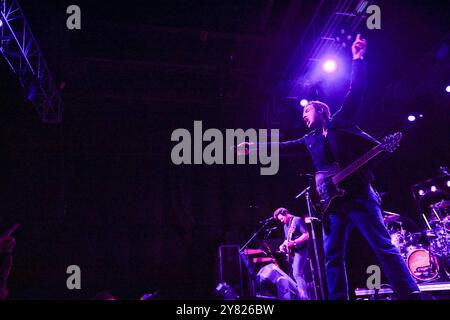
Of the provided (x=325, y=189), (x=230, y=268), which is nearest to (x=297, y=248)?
(x=230, y=268)

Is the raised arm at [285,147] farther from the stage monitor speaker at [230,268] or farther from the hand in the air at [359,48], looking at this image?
the stage monitor speaker at [230,268]

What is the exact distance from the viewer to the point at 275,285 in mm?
5035

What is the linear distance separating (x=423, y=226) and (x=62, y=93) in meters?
9.76

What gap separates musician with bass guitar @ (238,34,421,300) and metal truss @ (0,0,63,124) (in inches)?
191

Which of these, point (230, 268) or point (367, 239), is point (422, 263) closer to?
point (230, 268)

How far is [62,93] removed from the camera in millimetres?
7812

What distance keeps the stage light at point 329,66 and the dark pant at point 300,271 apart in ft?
11.3

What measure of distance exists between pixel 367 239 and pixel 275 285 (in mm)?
2933

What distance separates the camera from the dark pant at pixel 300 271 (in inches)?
212

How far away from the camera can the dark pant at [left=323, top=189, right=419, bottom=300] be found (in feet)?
7.37

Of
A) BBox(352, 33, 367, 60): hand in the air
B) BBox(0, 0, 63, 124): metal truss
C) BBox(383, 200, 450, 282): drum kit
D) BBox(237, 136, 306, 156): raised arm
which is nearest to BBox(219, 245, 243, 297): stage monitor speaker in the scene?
BBox(237, 136, 306, 156): raised arm

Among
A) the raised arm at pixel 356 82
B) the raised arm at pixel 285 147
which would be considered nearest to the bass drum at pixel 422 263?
the raised arm at pixel 285 147
